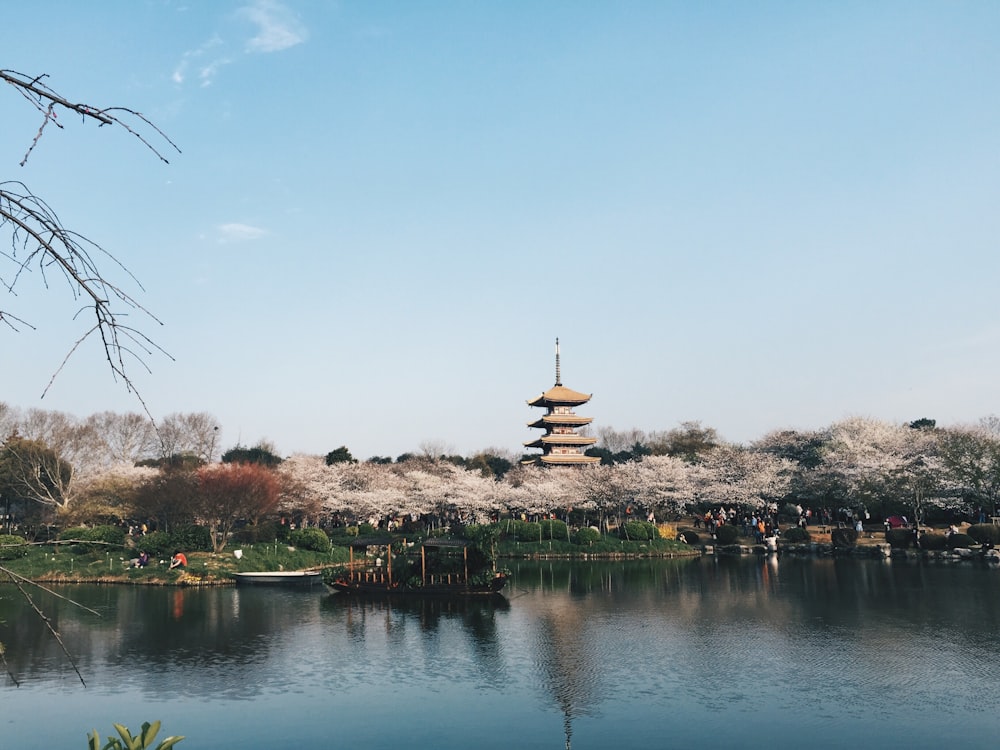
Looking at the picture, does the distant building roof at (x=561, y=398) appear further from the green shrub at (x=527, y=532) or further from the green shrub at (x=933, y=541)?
the green shrub at (x=933, y=541)

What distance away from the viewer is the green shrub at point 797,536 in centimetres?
5062

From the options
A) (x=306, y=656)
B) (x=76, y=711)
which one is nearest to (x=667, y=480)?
(x=306, y=656)

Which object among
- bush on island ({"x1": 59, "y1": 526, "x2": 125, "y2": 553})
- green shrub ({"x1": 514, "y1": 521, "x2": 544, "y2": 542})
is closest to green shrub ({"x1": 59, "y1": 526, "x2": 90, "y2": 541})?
bush on island ({"x1": 59, "y1": 526, "x2": 125, "y2": 553})

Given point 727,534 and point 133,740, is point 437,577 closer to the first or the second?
point 133,740

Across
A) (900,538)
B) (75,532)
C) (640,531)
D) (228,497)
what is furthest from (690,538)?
(75,532)

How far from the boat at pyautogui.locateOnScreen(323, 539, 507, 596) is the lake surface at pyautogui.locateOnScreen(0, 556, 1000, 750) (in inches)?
49.5

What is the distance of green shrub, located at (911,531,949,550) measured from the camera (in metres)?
43.3

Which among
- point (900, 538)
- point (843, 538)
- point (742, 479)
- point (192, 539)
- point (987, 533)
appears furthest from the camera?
point (742, 479)

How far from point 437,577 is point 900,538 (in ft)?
103

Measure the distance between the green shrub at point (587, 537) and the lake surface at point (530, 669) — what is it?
1799cm

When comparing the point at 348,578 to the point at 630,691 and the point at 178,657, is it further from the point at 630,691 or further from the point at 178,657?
the point at 630,691

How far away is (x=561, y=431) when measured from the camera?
7994 cm

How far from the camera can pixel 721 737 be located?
1416 centimetres

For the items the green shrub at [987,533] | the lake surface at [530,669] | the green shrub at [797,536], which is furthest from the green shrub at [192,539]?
the green shrub at [987,533]
